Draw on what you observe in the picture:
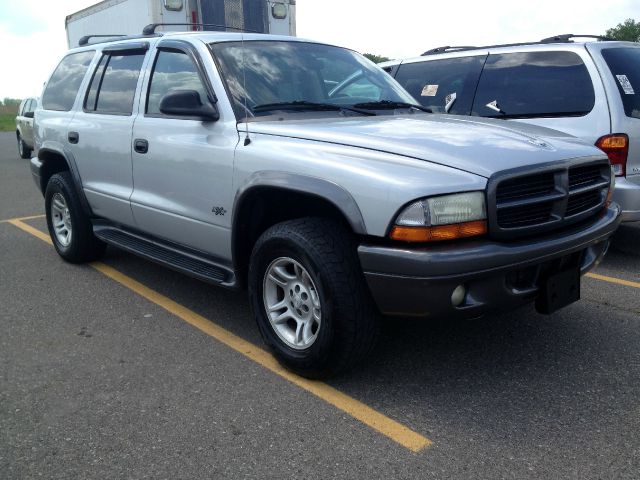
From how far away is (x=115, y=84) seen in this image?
482 cm

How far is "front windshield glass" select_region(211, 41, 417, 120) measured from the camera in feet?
12.4

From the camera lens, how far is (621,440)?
8.93 ft

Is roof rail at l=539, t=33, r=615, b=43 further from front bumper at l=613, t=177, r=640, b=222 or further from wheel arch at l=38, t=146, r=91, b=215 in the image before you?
wheel arch at l=38, t=146, r=91, b=215

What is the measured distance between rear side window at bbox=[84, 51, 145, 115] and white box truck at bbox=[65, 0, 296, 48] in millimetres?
3992

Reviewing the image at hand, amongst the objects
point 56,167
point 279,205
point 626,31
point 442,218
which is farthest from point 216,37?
point 626,31

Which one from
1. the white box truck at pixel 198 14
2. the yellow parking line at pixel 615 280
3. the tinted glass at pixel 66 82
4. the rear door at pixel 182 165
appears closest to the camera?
the rear door at pixel 182 165

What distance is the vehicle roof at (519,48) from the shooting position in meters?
5.35


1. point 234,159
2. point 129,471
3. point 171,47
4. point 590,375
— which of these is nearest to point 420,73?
point 171,47

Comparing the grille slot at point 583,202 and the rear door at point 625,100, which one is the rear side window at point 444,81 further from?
the grille slot at point 583,202

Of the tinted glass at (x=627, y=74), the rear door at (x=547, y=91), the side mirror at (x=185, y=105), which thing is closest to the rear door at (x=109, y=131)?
the side mirror at (x=185, y=105)

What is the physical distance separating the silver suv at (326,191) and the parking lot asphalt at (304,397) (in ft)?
1.27

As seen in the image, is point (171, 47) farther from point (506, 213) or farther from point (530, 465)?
point (530, 465)

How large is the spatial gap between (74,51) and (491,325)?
4350 millimetres

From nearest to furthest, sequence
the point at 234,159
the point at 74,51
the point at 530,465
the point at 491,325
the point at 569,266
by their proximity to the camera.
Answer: the point at 530,465, the point at 569,266, the point at 234,159, the point at 491,325, the point at 74,51
